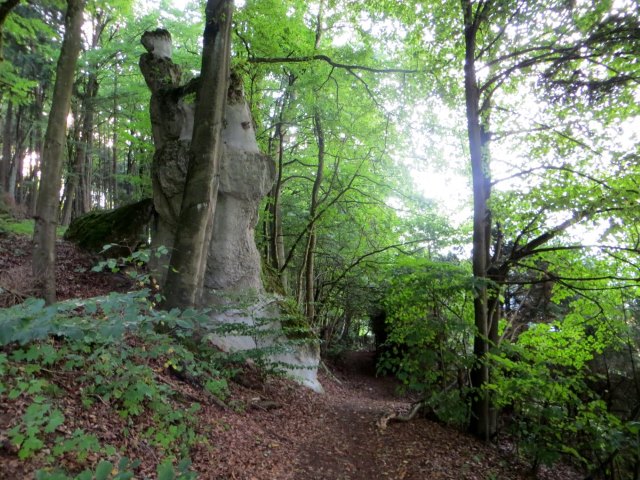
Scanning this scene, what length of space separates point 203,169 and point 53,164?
194cm

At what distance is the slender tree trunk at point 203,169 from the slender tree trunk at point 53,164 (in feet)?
4.99

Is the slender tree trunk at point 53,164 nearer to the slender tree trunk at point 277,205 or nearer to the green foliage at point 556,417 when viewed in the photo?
the green foliage at point 556,417

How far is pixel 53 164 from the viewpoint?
17.6 ft

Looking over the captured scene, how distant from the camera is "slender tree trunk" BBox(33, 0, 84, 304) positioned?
5.27 meters

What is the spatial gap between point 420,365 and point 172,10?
53.1ft

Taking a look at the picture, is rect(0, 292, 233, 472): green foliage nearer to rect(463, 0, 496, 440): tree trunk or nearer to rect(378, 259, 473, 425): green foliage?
rect(378, 259, 473, 425): green foliage

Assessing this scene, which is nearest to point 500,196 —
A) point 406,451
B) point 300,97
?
point 406,451

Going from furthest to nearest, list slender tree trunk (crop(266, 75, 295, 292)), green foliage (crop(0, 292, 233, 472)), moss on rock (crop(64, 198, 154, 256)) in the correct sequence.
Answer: slender tree trunk (crop(266, 75, 295, 292)) → moss on rock (crop(64, 198, 154, 256)) → green foliage (crop(0, 292, 233, 472))

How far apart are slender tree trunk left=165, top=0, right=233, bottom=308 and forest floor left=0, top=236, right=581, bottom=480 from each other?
4.59 feet

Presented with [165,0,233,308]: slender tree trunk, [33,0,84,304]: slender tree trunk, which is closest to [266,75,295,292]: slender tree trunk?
[165,0,233,308]: slender tree trunk

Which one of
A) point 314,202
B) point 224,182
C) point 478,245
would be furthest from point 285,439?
point 314,202

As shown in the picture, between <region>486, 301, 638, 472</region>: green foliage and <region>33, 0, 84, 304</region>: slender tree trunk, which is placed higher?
<region>33, 0, 84, 304</region>: slender tree trunk

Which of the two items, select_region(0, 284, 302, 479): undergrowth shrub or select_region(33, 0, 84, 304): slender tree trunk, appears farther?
select_region(33, 0, 84, 304): slender tree trunk

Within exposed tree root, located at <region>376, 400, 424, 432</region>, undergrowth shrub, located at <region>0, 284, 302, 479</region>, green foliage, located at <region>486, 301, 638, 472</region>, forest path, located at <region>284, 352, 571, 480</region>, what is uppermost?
undergrowth shrub, located at <region>0, 284, 302, 479</region>
